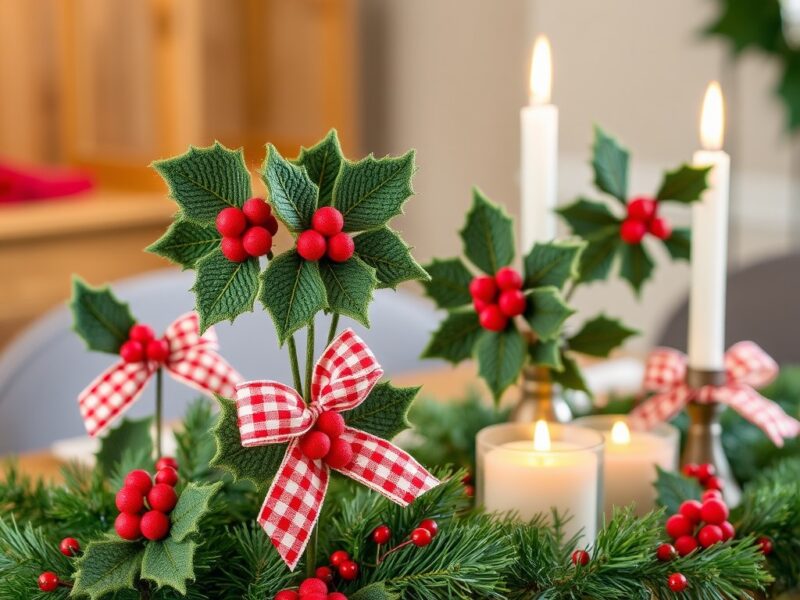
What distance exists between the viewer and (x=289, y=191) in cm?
42

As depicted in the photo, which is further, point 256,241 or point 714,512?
point 714,512

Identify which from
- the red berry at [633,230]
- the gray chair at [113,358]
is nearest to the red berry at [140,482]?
the red berry at [633,230]

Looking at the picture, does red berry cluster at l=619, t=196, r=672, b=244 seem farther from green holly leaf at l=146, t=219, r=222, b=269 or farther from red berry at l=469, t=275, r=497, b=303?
green holly leaf at l=146, t=219, r=222, b=269

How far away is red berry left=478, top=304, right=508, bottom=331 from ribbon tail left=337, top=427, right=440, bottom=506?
15 centimetres

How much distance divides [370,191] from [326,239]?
0.03 m

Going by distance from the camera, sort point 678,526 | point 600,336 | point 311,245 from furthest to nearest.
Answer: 1. point 600,336
2. point 678,526
3. point 311,245

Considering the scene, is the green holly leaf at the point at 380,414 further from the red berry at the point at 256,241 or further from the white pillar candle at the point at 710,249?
the white pillar candle at the point at 710,249

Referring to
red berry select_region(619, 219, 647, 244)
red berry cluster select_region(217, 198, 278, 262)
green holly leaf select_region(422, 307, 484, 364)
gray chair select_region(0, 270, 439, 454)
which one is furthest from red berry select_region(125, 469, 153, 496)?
gray chair select_region(0, 270, 439, 454)

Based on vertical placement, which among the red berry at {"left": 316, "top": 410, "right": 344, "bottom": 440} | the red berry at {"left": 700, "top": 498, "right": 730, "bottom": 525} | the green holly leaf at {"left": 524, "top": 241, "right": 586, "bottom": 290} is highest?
the green holly leaf at {"left": 524, "top": 241, "right": 586, "bottom": 290}

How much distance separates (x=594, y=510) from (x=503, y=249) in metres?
0.14

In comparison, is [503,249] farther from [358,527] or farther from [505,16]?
[505,16]

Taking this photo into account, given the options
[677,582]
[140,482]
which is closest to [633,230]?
[677,582]

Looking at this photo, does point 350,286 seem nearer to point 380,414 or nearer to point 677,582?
point 380,414

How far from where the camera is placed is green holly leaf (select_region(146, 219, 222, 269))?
0.45 m
